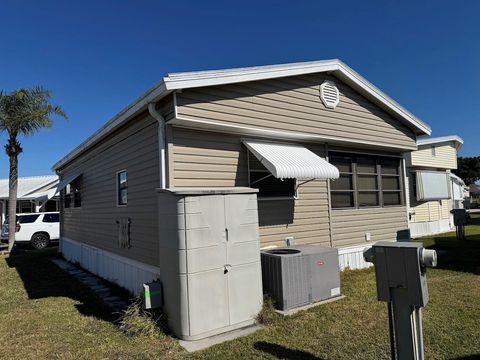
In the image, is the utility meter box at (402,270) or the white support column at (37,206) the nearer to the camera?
the utility meter box at (402,270)

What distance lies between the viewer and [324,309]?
5.73m

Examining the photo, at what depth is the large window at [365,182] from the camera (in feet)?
29.3

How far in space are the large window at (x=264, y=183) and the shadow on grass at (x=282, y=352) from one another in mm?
3163

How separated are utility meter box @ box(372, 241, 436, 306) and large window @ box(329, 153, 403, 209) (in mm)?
5452

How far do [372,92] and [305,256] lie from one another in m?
4.96

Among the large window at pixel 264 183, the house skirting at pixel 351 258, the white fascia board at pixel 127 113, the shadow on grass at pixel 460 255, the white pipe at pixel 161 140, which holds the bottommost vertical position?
the shadow on grass at pixel 460 255

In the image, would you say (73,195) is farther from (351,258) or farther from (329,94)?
(351,258)

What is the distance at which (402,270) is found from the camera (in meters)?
3.21

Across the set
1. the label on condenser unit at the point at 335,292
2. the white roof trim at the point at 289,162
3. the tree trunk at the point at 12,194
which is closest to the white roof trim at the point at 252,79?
the white roof trim at the point at 289,162

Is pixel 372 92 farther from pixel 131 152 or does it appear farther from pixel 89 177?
pixel 89 177

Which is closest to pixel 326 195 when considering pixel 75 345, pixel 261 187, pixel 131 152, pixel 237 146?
pixel 261 187

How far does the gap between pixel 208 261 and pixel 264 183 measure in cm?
274

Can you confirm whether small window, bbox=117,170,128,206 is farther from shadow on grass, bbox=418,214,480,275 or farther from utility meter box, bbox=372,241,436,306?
shadow on grass, bbox=418,214,480,275

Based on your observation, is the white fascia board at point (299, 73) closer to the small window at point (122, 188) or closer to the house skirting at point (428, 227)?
the small window at point (122, 188)
